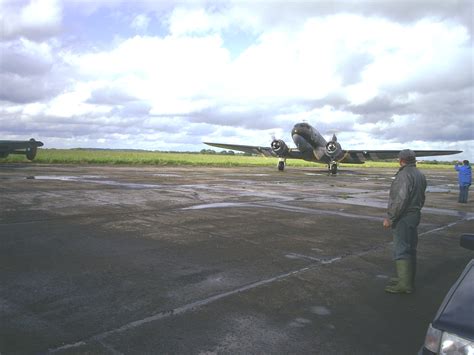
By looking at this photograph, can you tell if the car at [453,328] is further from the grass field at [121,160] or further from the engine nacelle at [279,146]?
the grass field at [121,160]

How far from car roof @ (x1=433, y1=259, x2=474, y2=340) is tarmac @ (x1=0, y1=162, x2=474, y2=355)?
1187 mm

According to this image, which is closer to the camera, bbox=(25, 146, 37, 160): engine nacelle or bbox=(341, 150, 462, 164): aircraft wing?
bbox=(25, 146, 37, 160): engine nacelle

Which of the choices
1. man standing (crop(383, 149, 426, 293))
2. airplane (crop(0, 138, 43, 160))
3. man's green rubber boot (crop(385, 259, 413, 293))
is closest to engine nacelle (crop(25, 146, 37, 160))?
airplane (crop(0, 138, 43, 160))

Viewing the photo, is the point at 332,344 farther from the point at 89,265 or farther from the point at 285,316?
the point at 89,265

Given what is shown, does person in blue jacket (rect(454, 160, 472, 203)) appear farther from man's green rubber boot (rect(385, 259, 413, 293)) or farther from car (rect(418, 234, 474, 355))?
car (rect(418, 234, 474, 355))

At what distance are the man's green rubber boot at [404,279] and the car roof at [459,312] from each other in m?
2.41

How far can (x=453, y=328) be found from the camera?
2.26m

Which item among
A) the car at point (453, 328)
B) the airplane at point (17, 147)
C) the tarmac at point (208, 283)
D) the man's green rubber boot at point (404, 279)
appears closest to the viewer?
the car at point (453, 328)

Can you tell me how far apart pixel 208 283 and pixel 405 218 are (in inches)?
111

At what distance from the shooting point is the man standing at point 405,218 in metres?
5.12

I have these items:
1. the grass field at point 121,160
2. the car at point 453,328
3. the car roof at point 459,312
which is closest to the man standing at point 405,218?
the car roof at point 459,312

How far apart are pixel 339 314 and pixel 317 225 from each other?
545 cm

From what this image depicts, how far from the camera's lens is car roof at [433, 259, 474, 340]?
7.34 feet

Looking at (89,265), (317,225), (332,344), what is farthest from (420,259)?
(89,265)
